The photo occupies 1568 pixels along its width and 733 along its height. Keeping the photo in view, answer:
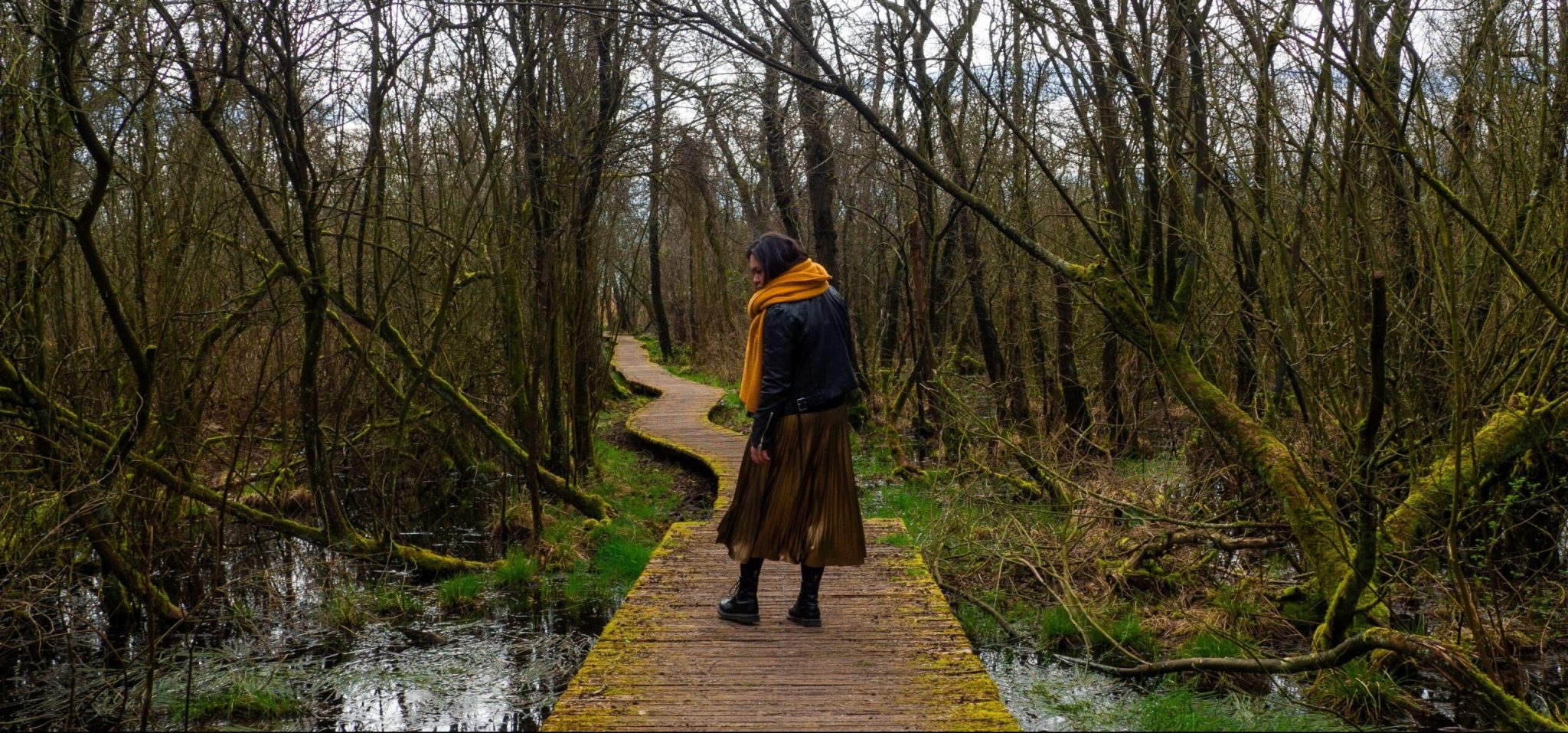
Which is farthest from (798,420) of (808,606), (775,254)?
(808,606)

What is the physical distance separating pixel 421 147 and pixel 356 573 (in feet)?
12.5

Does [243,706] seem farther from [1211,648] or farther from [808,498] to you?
[1211,648]

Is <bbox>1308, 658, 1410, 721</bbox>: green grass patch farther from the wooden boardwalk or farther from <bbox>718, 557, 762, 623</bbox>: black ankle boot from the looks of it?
<bbox>718, 557, 762, 623</bbox>: black ankle boot

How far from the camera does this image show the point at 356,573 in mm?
8438

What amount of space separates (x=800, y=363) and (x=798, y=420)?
0.85 feet

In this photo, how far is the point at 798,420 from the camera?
5.19 meters

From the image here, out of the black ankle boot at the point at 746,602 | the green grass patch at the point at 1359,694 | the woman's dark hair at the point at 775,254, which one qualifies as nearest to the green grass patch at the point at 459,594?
the black ankle boot at the point at 746,602

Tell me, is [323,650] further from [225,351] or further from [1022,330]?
[1022,330]

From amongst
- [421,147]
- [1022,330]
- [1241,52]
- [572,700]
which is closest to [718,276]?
[1022,330]

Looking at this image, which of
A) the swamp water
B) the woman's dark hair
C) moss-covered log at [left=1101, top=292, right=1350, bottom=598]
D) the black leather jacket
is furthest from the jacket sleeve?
moss-covered log at [left=1101, top=292, right=1350, bottom=598]

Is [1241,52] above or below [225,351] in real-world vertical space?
above

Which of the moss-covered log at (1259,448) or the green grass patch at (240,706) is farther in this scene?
the moss-covered log at (1259,448)

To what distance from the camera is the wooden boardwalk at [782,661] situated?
4.16m

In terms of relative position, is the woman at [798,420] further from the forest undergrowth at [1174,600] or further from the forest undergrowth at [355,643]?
the forest undergrowth at [355,643]
